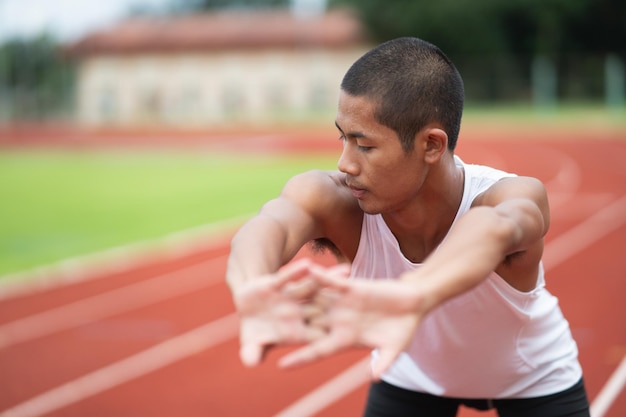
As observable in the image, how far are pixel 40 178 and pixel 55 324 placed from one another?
12.9m

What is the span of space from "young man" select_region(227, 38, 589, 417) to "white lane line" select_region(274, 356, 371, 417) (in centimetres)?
237

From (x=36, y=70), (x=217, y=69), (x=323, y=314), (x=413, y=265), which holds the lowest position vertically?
(x=36, y=70)

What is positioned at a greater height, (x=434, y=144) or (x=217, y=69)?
(x=434, y=144)

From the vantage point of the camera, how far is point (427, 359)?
109 inches

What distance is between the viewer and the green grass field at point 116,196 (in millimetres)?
11203

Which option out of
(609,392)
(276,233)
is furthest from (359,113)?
(609,392)

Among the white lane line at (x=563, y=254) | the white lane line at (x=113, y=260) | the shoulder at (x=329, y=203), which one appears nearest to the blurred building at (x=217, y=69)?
the white lane line at (x=563, y=254)

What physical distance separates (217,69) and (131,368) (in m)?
41.0

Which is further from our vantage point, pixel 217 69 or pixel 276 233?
pixel 217 69

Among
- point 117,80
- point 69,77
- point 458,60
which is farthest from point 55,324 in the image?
point 69,77

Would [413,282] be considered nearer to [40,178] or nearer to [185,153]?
[40,178]

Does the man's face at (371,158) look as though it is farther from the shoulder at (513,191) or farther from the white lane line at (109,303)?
the white lane line at (109,303)

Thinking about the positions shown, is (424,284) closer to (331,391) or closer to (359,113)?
(359,113)

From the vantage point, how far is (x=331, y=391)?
5586mm
